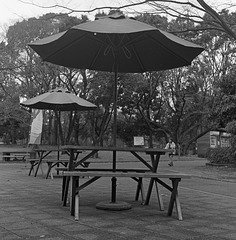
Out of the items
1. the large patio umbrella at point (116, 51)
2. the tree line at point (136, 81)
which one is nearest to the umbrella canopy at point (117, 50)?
the large patio umbrella at point (116, 51)

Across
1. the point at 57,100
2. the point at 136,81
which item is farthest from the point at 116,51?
the point at 136,81

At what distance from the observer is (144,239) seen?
146 inches

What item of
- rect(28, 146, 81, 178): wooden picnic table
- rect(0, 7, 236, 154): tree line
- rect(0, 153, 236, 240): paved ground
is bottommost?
rect(0, 153, 236, 240): paved ground

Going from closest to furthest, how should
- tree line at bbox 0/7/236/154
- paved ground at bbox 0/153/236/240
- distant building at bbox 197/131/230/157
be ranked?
paved ground at bbox 0/153/236/240 < tree line at bbox 0/7/236/154 < distant building at bbox 197/131/230/157

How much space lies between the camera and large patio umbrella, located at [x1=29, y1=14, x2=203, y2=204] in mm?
5098

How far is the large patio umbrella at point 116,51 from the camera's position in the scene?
5.10 m

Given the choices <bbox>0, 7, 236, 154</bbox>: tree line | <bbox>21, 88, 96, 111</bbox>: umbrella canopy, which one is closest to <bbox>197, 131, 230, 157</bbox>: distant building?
<bbox>0, 7, 236, 154</bbox>: tree line

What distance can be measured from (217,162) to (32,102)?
41.4 ft

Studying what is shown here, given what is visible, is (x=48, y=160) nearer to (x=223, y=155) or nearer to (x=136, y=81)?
(x=223, y=155)

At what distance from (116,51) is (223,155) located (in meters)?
15.2

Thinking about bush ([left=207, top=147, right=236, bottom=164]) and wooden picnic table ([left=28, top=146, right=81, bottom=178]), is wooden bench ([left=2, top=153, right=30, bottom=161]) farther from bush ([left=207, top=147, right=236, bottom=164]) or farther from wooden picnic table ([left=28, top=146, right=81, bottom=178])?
bush ([left=207, top=147, right=236, bottom=164])

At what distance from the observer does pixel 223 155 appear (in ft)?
63.7

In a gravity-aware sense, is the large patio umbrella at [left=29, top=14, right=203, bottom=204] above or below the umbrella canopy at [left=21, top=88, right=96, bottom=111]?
above

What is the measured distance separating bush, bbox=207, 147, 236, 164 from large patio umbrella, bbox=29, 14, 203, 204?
537 inches
